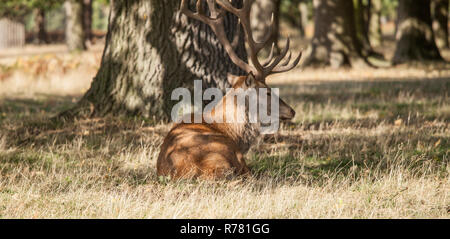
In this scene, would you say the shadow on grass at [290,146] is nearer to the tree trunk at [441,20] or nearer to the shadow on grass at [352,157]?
the shadow on grass at [352,157]

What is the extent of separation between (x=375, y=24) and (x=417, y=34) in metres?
11.5

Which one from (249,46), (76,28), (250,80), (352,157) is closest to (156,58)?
(249,46)

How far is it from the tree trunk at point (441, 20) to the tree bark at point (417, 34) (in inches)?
255

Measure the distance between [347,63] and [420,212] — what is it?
43.2 feet

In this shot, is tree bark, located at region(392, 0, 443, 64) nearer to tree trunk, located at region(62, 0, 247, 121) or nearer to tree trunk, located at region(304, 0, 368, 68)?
tree trunk, located at region(304, 0, 368, 68)

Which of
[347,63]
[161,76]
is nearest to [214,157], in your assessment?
[161,76]

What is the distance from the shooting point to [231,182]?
5.48 metres

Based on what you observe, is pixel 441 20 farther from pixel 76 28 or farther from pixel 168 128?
pixel 168 128

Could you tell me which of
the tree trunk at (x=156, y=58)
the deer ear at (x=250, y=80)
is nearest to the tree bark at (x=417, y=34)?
the tree trunk at (x=156, y=58)

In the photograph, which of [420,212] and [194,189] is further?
[194,189]

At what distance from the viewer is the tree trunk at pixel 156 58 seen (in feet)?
27.0

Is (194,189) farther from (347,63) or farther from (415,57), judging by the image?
(415,57)
